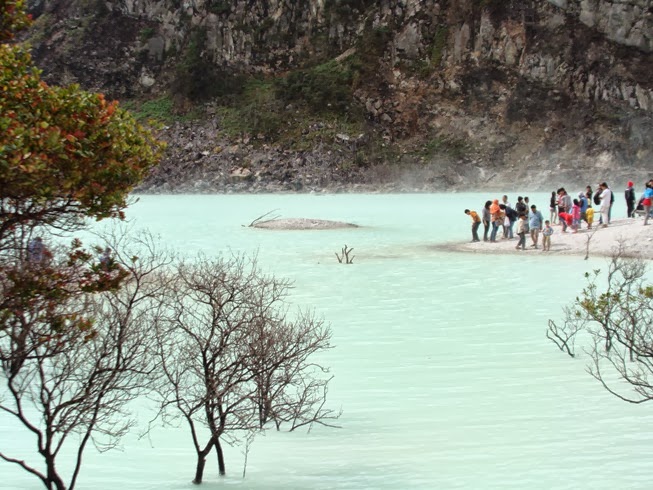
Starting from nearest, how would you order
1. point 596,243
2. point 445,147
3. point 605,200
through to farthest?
point 596,243, point 605,200, point 445,147

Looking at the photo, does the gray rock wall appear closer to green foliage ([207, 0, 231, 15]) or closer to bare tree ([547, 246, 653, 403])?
green foliage ([207, 0, 231, 15])

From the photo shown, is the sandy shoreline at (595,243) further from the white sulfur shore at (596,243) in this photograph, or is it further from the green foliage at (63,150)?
the green foliage at (63,150)

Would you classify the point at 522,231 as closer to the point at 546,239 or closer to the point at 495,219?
the point at 546,239

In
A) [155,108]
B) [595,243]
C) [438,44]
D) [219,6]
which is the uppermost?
[219,6]

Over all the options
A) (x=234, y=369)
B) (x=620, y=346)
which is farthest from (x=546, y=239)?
(x=234, y=369)

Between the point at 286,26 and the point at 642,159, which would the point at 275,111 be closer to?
the point at 286,26

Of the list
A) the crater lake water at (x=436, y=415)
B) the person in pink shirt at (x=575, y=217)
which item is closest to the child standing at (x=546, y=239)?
A: the person in pink shirt at (x=575, y=217)

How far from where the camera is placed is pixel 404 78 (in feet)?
331

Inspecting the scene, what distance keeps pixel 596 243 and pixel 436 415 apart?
2014cm

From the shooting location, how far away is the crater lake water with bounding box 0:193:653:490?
930 cm

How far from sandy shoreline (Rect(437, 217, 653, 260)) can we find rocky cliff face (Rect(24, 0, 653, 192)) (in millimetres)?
56093

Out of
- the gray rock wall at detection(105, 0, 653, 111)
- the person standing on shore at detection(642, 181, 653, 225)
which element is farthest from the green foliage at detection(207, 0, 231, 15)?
the person standing on shore at detection(642, 181, 653, 225)

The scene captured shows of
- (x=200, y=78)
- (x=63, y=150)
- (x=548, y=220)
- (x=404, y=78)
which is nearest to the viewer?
(x=63, y=150)

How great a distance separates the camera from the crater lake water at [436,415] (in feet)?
30.5
